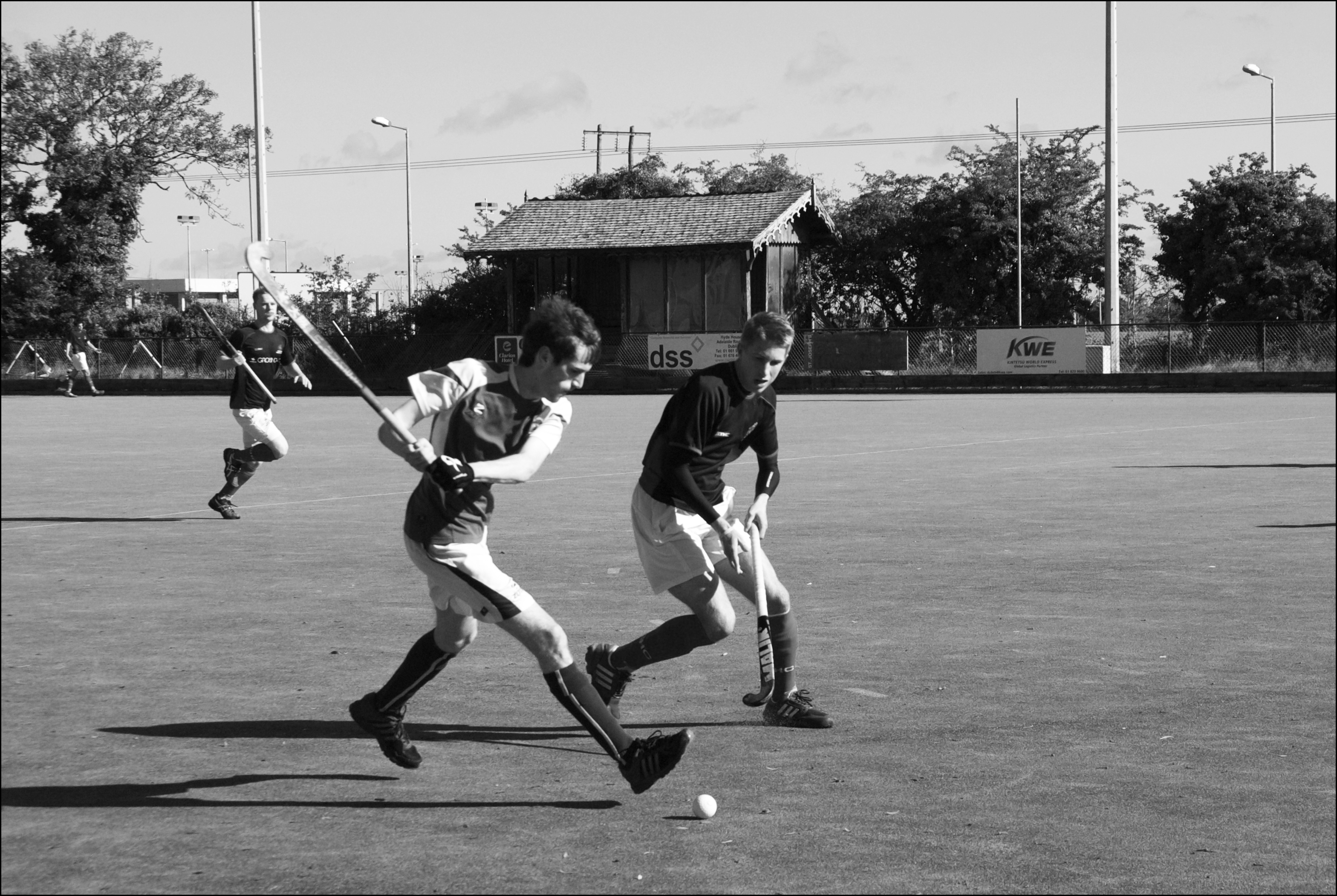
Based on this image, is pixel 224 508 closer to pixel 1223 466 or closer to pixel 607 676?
pixel 607 676

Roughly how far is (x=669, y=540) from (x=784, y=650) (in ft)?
2.24

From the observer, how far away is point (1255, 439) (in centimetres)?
2270

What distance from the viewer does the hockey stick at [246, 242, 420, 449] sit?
11.1 feet

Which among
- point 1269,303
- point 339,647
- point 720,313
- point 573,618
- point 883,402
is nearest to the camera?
point 339,647

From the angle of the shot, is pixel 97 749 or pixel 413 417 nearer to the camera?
pixel 413 417

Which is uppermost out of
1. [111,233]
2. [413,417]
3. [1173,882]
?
[111,233]

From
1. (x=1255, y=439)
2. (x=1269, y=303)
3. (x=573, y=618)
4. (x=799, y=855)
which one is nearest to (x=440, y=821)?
(x=799, y=855)

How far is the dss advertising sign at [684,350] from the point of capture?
47.3 meters

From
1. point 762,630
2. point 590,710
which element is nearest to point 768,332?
point 762,630

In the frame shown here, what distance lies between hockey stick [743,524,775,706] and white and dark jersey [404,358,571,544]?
5.73ft

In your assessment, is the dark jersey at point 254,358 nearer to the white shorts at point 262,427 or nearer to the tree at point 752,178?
the white shorts at point 262,427

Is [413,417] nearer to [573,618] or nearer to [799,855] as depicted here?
[799,855]

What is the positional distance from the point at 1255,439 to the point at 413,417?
2030 centimetres

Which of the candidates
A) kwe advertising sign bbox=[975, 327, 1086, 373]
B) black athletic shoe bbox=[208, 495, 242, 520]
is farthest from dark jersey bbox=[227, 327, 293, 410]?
kwe advertising sign bbox=[975, 327, 1086, 373]
